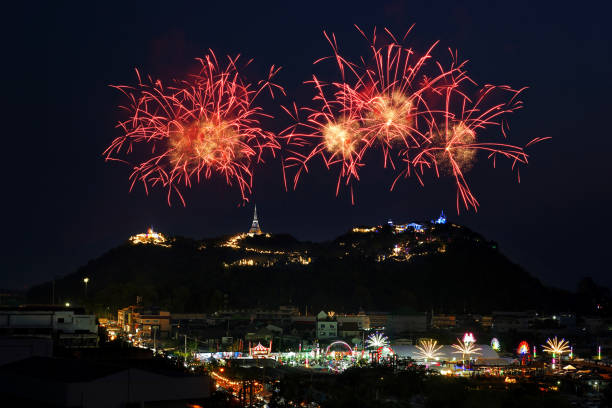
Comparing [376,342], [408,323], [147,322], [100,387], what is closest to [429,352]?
[376,342]

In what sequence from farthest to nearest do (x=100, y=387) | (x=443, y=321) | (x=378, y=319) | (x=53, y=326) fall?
(x=378, y=319), (x=443, y=321), (x=53, y=326), (x=100, y=387)

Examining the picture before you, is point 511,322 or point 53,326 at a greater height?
point 53,326

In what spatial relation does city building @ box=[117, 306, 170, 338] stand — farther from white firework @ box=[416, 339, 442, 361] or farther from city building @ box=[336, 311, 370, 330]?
white firework @ box=[416, 339, 442, 361]

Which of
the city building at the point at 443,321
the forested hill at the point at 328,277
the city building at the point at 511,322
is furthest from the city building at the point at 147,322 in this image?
the city building at the point at 511,322

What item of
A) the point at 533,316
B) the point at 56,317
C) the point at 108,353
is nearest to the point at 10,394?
the point at 108,353

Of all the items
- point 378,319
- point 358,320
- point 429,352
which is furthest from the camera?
point 378,319

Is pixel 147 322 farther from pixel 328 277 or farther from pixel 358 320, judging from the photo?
A: pixel 328 277
